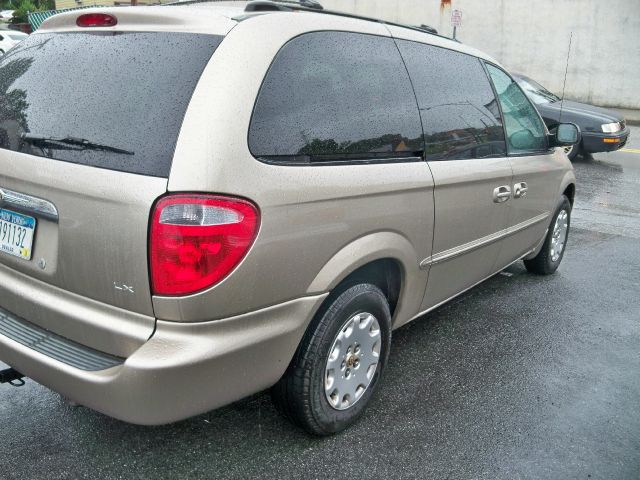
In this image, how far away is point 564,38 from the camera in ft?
65.7

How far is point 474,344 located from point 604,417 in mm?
908

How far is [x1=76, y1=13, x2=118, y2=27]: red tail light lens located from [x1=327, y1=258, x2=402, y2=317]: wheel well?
1.39 metres

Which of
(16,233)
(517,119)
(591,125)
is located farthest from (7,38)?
(16,233)

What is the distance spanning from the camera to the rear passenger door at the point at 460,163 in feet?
10.3

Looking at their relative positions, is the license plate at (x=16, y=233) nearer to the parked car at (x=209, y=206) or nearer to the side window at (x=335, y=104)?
the parked car at (x=209, y=206)

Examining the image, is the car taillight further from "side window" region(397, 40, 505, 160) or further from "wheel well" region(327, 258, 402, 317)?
"side window" region(397, 40, 505, 160)

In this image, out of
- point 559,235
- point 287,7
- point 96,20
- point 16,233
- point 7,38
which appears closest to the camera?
point 16,233

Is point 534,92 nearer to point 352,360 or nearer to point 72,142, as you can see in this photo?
point 352,360

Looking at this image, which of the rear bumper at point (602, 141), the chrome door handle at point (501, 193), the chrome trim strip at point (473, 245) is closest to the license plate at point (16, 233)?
the chrome trim strip at point (473, 245)

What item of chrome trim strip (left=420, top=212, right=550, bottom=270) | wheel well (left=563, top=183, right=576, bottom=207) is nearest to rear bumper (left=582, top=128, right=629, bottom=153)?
wheel well (left=563, top=183, right=576, bottom=207)

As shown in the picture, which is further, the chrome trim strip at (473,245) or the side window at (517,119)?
the side window at (517,119)

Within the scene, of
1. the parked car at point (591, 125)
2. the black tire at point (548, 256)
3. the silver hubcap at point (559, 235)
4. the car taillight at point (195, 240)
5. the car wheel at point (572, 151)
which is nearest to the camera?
the car taillight at point (195, 240)

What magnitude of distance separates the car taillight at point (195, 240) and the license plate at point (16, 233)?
600 millimetres

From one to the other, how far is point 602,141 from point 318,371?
401 inches
